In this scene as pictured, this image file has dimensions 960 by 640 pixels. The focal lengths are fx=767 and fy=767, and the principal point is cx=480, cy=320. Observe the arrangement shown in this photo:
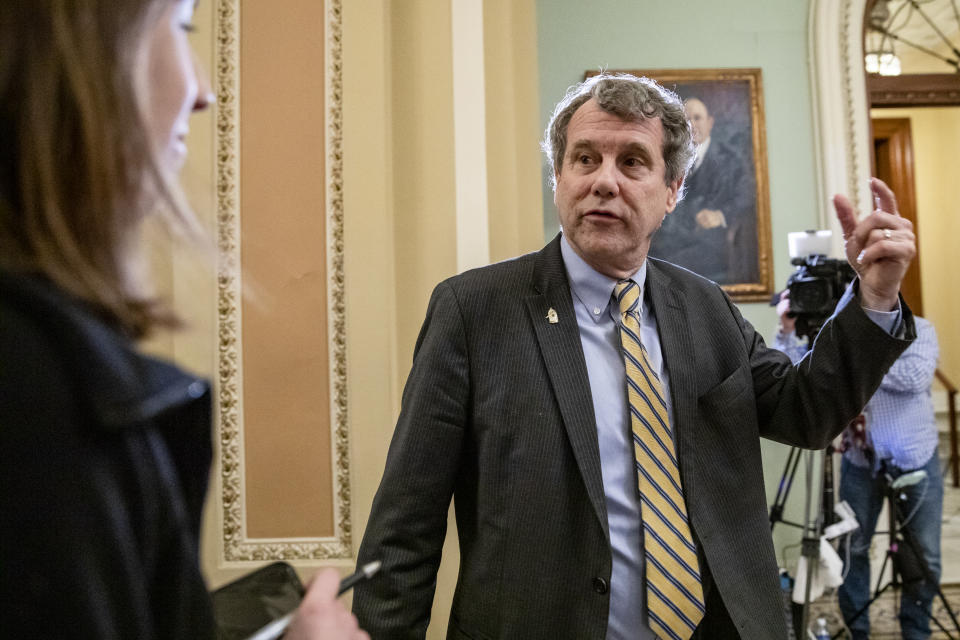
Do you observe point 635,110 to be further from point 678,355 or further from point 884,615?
point 884,615

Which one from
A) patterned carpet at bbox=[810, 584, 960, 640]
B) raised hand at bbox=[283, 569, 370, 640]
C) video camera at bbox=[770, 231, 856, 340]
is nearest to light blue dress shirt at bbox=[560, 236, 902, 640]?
raised hand at bbox=[283, 569, 370, 640]

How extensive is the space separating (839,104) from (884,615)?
2692mm

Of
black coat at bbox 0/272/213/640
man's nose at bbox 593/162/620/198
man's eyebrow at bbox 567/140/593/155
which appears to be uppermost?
man's eyebrow at bbox 567/140/593/155

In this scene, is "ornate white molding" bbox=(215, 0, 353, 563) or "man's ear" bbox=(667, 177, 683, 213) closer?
"man's ear" bbox=(667, 177, 683, 213)

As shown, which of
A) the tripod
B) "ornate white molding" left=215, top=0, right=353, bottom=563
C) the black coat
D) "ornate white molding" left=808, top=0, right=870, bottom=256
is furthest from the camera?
"ornate white molding" left=808, top=0, right=870, bottom=256

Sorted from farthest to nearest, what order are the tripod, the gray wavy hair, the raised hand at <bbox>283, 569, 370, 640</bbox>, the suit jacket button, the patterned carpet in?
the patterned carpet, the tripod, the gray wavy hair, the suit jacket button, the raised hand at <bbox>283, 569, 370, 640</bbox>

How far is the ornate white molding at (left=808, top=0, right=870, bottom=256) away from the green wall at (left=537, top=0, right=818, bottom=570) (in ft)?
0.21

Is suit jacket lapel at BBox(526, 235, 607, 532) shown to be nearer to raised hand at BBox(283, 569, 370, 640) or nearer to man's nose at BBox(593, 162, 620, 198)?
man's nose at BBox(593, 162, 620, 198)

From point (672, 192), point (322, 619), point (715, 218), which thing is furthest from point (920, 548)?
point (322, 619)

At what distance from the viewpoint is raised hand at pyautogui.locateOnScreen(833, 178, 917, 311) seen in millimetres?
1300

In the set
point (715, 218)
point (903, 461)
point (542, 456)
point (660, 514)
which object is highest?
point (715, 218)

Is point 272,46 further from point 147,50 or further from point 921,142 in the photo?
point 921,142

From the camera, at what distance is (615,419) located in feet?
Result: 4.47

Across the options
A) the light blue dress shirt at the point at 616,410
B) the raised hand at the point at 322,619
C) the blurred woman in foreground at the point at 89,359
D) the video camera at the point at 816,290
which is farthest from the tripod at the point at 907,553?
the blurred woman in foreground at the point at 89,359
